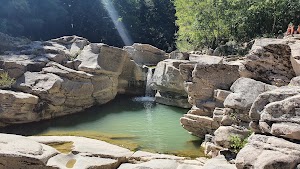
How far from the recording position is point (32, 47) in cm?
2380

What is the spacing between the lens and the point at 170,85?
23.7m

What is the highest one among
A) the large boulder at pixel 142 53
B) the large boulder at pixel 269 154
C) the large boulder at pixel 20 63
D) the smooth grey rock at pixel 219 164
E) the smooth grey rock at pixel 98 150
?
the large boulder at pixel 142 53

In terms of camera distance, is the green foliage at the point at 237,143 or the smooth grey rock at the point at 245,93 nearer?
the green foliage at the point at 237,143

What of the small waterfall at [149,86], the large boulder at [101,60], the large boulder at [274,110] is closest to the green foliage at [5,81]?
the large boulder at [101,60]

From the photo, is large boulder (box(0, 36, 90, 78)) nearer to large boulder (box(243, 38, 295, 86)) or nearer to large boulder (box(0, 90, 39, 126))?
large boulder (box(0, 90, 39, 126))

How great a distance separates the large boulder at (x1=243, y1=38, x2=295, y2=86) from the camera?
10273 millimetres

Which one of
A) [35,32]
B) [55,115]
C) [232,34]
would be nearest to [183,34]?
[232,34]

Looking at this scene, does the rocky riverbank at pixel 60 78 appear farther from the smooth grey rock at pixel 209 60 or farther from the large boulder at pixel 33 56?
the smooth grey rock at pixel 209 60

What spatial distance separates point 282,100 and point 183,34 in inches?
1053

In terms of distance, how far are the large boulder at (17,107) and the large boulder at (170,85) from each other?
989 cm

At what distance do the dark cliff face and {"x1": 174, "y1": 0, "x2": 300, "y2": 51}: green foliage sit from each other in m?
14.6

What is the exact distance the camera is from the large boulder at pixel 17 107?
1688 cm

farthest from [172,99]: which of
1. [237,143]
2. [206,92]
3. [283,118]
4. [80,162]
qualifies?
[283,118]

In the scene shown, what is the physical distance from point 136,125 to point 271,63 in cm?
927
